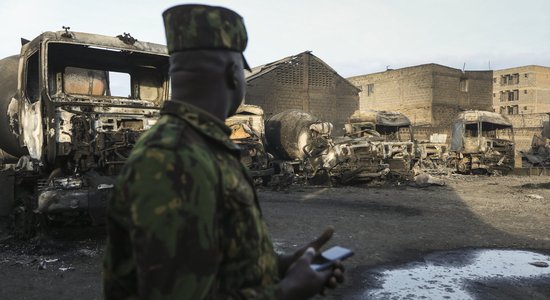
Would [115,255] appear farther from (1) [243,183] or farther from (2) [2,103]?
(2) [2,103]

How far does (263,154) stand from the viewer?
11562mm

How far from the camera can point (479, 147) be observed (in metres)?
17.8

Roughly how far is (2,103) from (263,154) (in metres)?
6.22

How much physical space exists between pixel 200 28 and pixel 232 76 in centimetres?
17

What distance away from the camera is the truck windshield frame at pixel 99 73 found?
600 centimetres

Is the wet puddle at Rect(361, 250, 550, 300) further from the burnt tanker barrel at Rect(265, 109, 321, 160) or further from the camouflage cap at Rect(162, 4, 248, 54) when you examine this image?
the burnt tanker barrel at Rect(265, 109, 321, 160)

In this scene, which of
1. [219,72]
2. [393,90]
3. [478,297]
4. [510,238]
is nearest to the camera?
[219,72]

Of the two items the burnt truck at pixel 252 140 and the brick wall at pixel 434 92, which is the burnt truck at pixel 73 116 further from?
the brick wall at pixel 434 92

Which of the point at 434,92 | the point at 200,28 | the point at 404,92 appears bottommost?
the point at 200,28

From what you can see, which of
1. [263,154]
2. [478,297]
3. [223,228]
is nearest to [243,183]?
[223,228]

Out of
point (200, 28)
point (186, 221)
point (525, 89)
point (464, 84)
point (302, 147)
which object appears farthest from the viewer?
point (525, 89)

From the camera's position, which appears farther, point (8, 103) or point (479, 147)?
point (479, 147)

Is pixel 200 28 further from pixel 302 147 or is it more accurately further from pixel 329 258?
pixel 302 147

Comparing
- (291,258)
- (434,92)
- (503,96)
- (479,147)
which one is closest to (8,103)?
(291,258)
